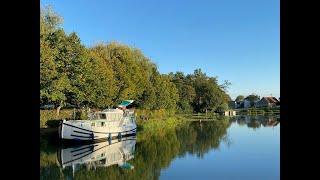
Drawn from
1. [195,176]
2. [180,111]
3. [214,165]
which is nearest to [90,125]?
[214,165]

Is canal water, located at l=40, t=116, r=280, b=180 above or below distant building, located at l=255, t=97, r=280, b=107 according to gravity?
below

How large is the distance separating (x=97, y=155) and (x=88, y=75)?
10951 millimetres

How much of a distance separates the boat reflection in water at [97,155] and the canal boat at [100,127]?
0.72 metres

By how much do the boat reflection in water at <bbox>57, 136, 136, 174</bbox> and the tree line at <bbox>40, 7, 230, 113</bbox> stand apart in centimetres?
455

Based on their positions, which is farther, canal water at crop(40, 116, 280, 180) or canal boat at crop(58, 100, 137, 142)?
canal boat at crop(58, 100, 137, 142)

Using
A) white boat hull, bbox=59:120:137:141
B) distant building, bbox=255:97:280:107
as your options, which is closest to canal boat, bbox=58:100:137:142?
white boat hull, bbox=59:120:137:141

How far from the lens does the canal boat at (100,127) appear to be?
1033 inches

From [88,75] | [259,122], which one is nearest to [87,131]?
[88,75]

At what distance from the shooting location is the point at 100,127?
2958 cm

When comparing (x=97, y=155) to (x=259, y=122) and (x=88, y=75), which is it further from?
(x=259, y=122)

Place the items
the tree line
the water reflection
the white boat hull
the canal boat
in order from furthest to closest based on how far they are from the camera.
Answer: the water reflection → the tree line → the canal boat → the white boat hull

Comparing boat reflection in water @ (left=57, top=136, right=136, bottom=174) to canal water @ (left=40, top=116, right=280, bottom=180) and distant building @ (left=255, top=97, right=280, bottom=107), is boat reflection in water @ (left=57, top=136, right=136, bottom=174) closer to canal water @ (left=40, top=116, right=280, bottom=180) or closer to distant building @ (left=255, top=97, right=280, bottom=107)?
canal water @ (left=40, top=116, right=280, bottom=180)

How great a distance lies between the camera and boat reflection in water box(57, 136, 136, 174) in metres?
19.7
